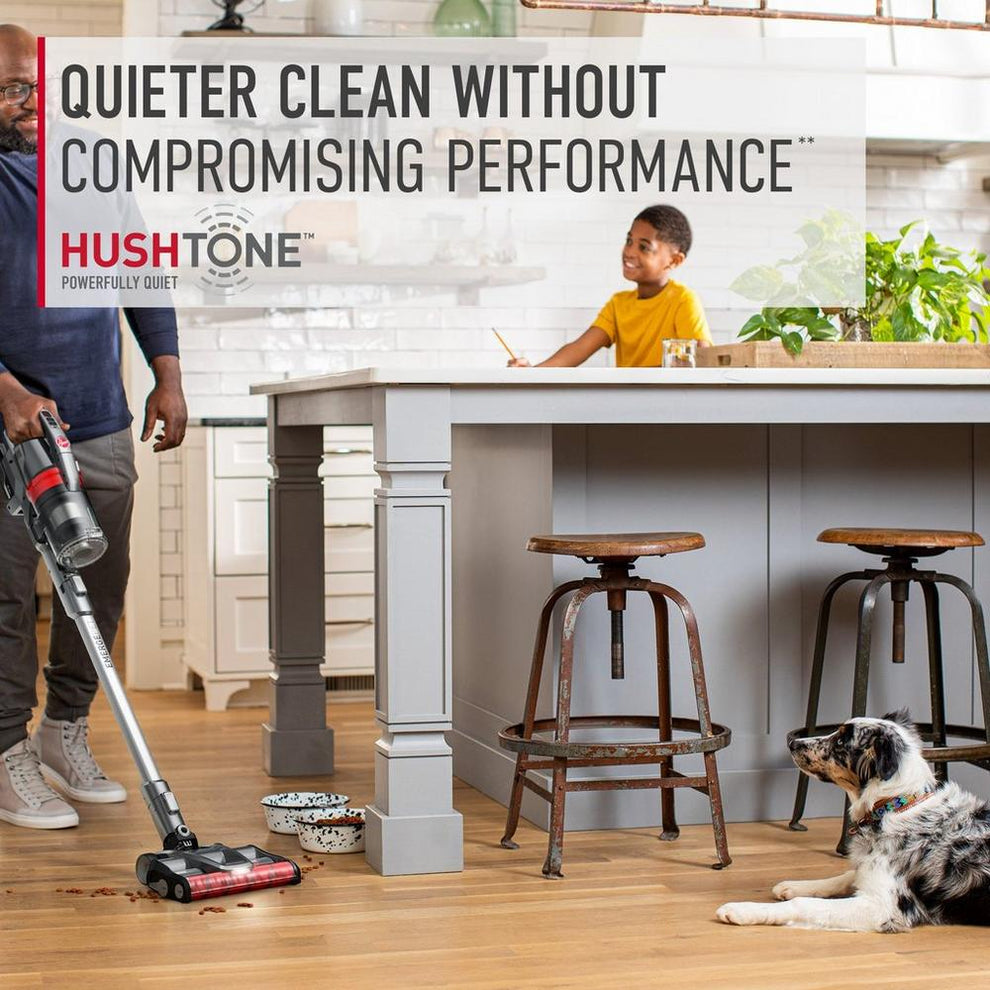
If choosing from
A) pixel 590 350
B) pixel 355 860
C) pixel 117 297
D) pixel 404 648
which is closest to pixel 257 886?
pixel 355 860

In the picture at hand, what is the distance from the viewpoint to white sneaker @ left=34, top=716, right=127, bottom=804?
348 cm

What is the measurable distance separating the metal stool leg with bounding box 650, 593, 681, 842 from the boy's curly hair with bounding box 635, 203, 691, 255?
5.09ft

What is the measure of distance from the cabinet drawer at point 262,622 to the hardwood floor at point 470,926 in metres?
1.58

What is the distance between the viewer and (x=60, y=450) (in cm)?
287

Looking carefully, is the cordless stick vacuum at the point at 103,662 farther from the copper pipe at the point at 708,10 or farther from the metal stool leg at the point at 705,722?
the copper pipe at the point at 708,10

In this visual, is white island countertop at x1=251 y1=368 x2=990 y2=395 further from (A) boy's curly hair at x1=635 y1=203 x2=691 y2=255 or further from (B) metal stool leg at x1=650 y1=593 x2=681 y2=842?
(A) boy's curly hair at x1=635 y1=203 x2=691 y2=255

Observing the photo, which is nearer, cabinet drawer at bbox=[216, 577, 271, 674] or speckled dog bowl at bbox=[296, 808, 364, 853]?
speckled dog bowl at bbox=[296, 808, 364, 853]

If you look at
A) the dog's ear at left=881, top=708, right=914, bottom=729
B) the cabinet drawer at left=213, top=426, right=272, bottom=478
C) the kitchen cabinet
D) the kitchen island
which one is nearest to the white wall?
the kitchen cabinet

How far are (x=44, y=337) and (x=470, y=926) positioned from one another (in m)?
1.68

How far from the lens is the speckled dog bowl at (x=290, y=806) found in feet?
10.2

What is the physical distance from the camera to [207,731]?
4.47m

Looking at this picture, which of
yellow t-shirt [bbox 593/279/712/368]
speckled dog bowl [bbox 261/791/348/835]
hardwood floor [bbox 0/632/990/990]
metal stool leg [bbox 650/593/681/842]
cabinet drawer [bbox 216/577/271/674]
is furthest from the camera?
cabinet drawer [bbox 216/577/271/674]

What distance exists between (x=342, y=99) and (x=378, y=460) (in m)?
3.06

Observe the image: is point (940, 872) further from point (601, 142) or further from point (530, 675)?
point (601, 142)
